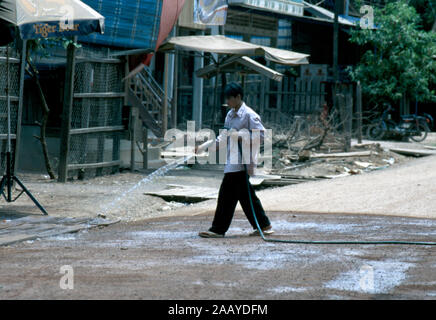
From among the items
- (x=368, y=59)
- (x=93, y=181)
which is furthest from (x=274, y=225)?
(x=368, y=59)

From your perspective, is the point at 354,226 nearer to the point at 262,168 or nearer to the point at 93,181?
the point at 93,181

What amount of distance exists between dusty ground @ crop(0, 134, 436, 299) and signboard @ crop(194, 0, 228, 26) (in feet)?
26.8

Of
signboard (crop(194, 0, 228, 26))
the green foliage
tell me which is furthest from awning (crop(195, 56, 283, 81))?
the green foliage

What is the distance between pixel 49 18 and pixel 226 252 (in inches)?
171

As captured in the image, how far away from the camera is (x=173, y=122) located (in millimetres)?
18062

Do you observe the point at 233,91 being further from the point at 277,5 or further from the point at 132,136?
the point at 277,5

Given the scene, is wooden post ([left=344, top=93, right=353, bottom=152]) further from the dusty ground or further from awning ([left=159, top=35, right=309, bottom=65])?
the dusty ground

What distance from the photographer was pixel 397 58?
2512 centimetres

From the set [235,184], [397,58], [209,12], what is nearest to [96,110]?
[235,184]

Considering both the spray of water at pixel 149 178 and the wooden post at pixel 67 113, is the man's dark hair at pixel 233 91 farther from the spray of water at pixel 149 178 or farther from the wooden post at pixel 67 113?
the wooden post at pixel 67 113

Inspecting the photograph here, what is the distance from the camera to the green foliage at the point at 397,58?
25078mm

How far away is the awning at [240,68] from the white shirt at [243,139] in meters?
8.98

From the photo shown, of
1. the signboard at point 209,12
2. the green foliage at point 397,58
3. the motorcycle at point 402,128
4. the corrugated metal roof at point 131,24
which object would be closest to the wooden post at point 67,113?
the corrugated metal roof at point 131,24

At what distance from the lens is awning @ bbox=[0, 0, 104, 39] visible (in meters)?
9.38
